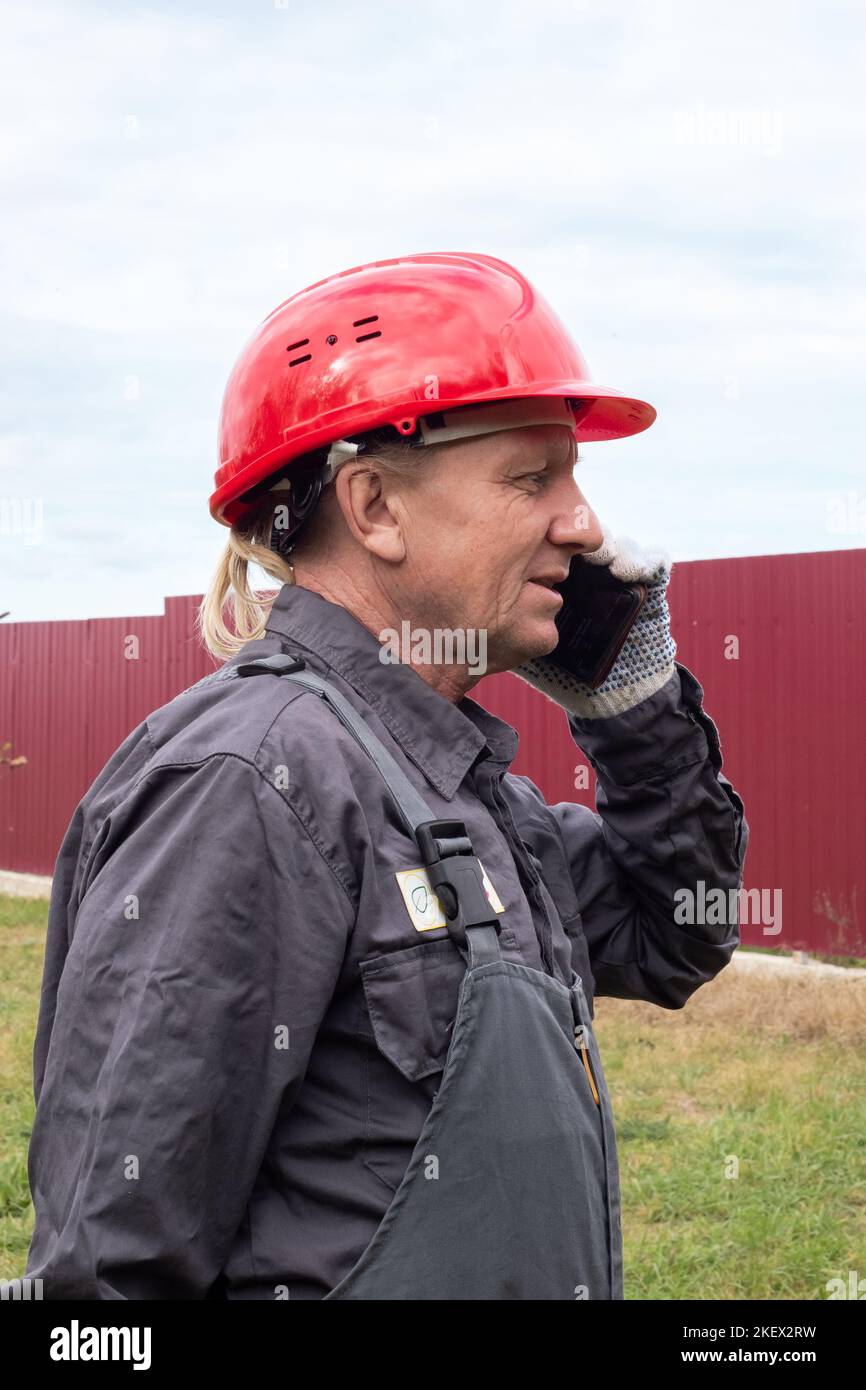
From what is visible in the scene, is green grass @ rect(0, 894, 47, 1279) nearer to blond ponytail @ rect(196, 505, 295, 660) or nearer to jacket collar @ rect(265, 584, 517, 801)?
blond ponytail @ rect(196, 505, 295, 660)

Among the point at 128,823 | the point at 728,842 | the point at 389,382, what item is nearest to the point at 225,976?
the point at 128,823

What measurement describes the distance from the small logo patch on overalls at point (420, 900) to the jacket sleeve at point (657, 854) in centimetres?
79

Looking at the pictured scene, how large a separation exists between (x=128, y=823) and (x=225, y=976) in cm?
26

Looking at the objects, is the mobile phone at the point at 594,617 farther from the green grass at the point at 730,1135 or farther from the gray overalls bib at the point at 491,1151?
the green grass at the point at 730,1135

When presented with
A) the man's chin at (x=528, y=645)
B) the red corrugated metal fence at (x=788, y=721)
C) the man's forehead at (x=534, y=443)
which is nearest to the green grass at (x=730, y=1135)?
the red corrugated metal fence at (x=788, y=721)

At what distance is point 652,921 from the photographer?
2.42 metres

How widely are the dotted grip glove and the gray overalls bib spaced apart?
30.3 inches

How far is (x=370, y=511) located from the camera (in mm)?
1936

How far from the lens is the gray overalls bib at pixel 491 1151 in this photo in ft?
4.86

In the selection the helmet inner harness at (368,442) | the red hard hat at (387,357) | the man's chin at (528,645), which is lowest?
the man's chin at (528,645)

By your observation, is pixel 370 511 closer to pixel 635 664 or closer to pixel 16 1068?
pixel 635 664

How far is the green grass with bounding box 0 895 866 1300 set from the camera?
4.32 m

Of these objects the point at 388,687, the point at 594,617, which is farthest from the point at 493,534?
the point at 594,617
